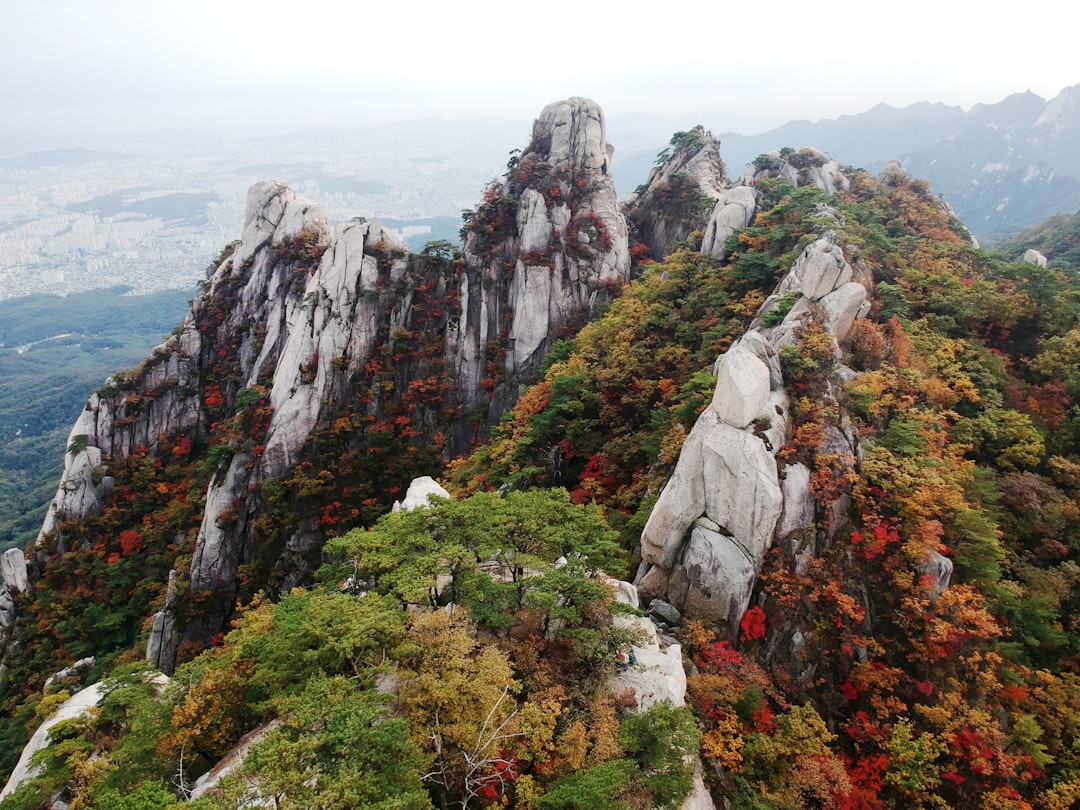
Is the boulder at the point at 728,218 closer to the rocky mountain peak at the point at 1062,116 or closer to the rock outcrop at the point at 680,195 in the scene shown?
the rock outcrop at the point at 680,195

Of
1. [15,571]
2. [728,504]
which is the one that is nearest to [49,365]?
[15,571]

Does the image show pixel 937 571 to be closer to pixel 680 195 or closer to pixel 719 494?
pixel 719 494

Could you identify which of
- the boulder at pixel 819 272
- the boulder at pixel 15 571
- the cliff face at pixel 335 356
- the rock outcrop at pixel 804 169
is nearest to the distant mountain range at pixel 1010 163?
the rock outcrop at pixel 804 169

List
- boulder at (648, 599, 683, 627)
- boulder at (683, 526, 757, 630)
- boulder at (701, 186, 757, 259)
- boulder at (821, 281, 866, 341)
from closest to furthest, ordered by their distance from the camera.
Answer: boulder at (683, 526, 757, 630)
boulder at (648, 599, 683, 627)
boulder at (821, 281, 866, 341)
boulder at (701, 186, 757, 259)

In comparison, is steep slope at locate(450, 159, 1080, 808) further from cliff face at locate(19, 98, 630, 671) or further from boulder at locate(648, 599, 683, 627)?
cliff face at locate(19, 98, 630, 671)

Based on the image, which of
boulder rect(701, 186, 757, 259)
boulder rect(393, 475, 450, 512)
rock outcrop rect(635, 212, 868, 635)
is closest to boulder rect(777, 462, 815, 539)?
rock outcrop rect(635, 212, 868, 635)
